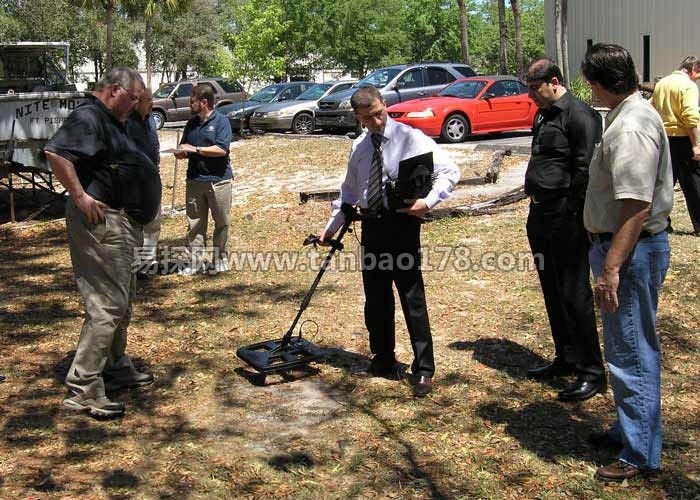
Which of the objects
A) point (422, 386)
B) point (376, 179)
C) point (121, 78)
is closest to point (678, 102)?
point (376, 179)

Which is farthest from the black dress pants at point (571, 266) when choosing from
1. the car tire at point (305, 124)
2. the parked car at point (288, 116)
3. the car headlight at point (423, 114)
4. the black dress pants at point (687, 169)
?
the car tire at point (305, 124)

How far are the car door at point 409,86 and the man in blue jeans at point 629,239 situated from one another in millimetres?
16467

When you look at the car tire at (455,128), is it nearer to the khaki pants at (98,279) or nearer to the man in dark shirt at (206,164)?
the man in dark shirt at (206,164)

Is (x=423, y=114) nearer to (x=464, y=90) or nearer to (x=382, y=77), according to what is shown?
(x=464, y=90)

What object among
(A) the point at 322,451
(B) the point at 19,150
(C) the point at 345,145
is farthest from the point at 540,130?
(C) the point at 345,145

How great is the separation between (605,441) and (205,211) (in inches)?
196

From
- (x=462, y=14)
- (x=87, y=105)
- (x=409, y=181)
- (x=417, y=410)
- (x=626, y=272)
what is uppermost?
(x=462, y=14)

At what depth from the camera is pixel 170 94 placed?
28.9 metres

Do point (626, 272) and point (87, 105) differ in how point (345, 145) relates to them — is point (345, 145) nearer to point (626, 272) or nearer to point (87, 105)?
point (87, 105)

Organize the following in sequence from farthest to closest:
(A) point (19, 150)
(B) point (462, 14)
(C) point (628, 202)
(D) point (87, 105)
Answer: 1. (B) point (462, 14)
2. (A) point (19, 150)
3. (D) point (87, 105)
4. (C) point (628, 202)

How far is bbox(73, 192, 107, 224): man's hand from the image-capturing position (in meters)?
4.61

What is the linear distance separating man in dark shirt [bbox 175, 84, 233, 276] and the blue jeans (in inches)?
185

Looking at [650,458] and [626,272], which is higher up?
[626,272]

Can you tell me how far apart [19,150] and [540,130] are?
844 cm
